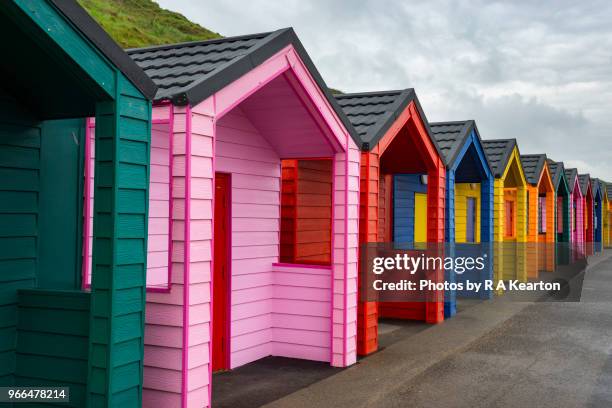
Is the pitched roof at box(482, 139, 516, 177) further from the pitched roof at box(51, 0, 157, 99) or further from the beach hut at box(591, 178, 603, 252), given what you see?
the beach hut at box(591, 178, 603, 252)

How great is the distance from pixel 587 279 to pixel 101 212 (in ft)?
56.8

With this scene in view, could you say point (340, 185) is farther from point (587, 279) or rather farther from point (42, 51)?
point (587, 279)

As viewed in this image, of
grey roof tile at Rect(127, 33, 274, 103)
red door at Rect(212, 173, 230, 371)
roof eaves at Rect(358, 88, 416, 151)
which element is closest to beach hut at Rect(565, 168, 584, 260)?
roof eaves at Rect(358, 88, 416, 151)

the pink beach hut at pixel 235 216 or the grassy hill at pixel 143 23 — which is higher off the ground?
the grassy hill at pixel 143 23

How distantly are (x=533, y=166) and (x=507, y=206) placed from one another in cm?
234

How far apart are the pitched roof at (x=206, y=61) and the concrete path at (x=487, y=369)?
3.10 metres

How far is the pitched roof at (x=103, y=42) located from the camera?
396cm

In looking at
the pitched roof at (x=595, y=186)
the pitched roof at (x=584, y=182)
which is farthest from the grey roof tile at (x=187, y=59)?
the pitched roof at (x=595, y=186)

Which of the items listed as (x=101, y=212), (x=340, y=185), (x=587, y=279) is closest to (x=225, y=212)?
(x=340, y=185)

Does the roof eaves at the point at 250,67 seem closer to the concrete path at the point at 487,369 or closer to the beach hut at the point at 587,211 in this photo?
the concrete path at the point at 487,369

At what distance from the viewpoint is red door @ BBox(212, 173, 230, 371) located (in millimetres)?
7500

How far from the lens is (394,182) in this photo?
1273 centimetres

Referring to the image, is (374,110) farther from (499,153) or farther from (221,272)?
(499,153)

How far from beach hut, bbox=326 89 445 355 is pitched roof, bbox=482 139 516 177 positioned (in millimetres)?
1761
